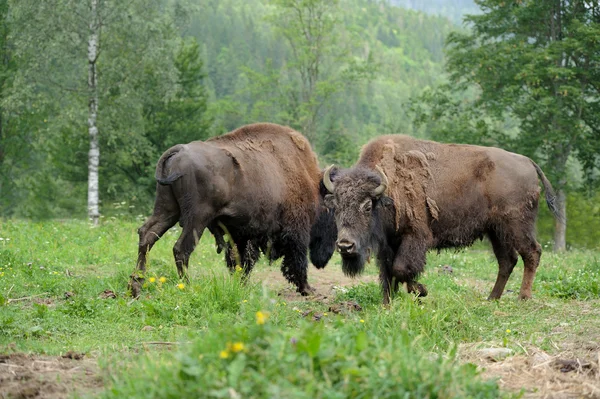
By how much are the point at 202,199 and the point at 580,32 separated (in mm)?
20336

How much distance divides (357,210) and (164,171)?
2.77 meters

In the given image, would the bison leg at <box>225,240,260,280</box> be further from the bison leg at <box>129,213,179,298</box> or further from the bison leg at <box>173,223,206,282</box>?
the bison leg at <box>129,213,179,298</box>

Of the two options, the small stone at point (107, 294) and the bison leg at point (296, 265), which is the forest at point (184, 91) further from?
the small stone at point (107, 294)

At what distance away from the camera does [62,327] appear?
21.8ft

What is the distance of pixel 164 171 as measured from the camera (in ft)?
29.1

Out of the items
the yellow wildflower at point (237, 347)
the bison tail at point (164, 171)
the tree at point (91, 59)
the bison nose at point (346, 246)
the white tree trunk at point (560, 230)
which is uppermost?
the tree at point (91, 59)

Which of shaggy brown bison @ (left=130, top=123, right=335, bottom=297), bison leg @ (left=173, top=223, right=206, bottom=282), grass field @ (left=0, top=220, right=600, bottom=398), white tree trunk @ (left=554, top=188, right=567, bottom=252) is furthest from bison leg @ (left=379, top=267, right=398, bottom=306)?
white tree trunk @ (left=554, top=188, right=567, bottom=252)

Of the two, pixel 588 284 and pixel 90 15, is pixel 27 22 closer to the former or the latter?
pixel 90 15

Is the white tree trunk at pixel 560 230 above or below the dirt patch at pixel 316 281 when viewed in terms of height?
below

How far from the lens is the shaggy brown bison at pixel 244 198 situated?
342 inches

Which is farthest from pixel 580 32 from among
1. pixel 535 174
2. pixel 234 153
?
pixel 234 153

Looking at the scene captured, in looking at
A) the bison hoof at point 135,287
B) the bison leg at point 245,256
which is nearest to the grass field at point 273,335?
the bison hoof at point 135,287

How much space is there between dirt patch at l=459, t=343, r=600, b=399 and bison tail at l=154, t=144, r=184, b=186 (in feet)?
14.5

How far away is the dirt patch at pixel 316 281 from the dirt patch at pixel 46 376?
4.49 meters
